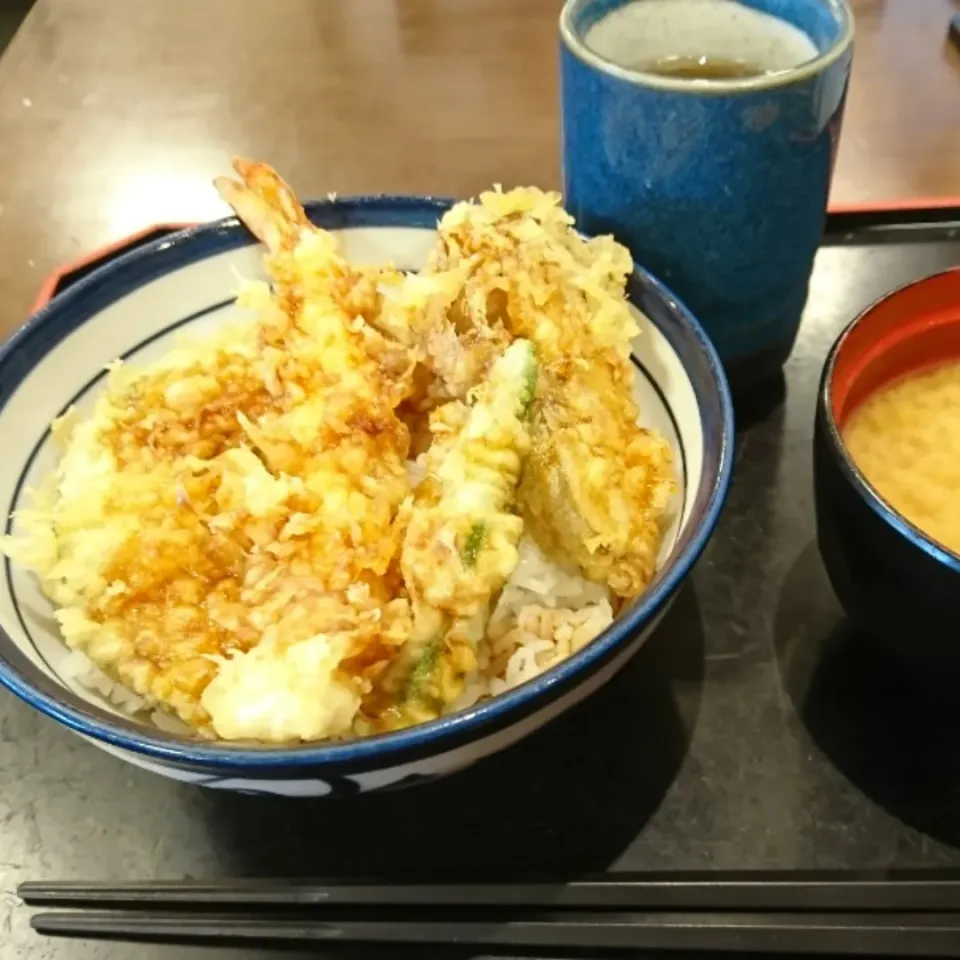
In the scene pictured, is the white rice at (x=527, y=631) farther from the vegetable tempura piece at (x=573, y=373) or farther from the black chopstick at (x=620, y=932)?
the black chopstick at (x=620, y=932)

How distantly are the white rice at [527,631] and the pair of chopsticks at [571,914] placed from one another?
0.57 ft

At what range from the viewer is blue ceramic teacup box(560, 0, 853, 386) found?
3.56 feet

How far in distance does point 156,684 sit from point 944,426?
2.70 feet

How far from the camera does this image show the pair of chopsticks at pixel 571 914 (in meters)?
0.84

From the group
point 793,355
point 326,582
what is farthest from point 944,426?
point 326,582

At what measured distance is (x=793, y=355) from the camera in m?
1.43

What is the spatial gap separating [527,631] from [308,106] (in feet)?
5.36

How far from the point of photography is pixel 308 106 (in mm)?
2244

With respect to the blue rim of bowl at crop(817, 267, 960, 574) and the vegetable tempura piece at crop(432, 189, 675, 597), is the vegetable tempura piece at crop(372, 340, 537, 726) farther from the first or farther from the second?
the blue rim of bowl at crop(817, 267, 960, 574)

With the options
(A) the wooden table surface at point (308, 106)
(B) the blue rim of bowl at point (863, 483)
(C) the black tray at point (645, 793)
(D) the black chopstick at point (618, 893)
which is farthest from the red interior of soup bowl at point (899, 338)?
(A) the wooden table surface at point (308, 106)

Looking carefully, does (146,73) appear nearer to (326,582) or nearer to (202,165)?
(202,165)

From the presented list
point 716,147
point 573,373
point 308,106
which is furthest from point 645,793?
point 308,106

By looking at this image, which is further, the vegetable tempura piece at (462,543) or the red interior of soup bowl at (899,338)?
the red interior of soup bowl at (899,338)

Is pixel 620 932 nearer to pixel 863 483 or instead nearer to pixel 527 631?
pixel 527 631
